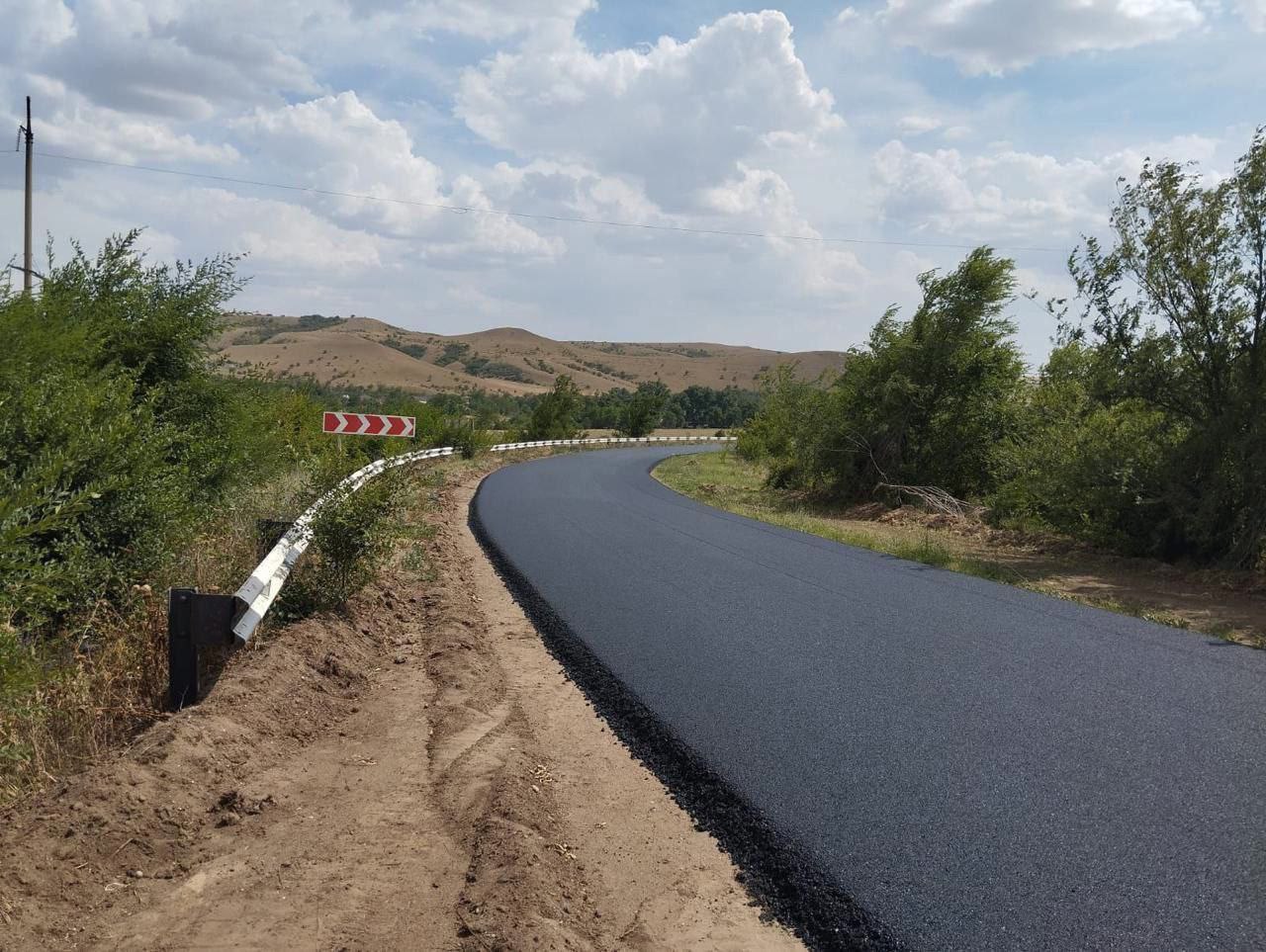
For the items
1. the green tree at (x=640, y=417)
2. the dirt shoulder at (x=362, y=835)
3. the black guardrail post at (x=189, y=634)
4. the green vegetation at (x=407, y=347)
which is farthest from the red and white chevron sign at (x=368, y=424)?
the green vegetation at (x=407, y=347)

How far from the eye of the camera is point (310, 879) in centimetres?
455

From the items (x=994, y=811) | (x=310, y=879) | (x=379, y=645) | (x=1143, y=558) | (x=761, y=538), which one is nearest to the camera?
(x=310, y=879)

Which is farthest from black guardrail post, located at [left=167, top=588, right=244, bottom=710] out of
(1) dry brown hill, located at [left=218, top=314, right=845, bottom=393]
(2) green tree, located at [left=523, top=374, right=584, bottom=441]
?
(1) dry brown hill, located at [left=218, top=314, right=845, bottom=393]

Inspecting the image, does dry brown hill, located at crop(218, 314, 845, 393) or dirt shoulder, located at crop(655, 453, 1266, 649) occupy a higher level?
dry brown hill, located at crop(218, 314, 845, 393)

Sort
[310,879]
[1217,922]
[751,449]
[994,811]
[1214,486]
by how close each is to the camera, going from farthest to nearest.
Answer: [751,449], [1214,486], [994,811], [310,879], [1217,922]

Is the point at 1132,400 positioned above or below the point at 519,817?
above

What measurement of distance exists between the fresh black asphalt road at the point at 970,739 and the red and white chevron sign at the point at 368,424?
20.0 ft

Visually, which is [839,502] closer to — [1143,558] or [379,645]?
[1143,558]

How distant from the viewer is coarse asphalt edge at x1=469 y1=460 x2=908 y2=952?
4.05 metres

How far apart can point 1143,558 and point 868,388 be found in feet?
42.5

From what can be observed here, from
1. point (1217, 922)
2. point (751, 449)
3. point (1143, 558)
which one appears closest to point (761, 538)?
point (1143, 558)

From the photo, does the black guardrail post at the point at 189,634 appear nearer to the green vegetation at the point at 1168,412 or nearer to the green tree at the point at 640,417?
the green vegetation at the point at 1168,412

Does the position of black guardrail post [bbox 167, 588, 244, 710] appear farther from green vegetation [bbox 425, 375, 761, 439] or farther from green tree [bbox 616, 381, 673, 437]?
green vegetation [bbox 425, 375, 761, 439]

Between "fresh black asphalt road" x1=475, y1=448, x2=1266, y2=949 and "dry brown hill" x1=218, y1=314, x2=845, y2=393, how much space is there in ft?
313
